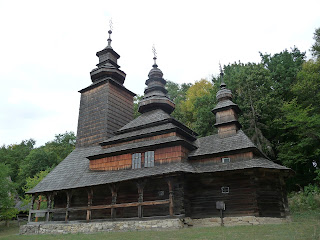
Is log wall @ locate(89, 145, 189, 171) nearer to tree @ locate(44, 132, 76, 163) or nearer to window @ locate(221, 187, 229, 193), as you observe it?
window @ locate(221, 187, 229, 193)

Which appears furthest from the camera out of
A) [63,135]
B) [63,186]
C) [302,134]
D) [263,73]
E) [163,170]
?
[63,135]

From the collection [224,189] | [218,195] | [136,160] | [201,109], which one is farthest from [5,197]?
[224,189]

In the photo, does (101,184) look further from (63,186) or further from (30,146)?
(30,146)

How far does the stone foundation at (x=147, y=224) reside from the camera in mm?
14688

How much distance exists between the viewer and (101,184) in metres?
17.6

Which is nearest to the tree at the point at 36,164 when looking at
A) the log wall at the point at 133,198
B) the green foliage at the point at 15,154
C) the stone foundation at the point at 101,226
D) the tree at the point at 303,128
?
the green foliage at the point at 15,154

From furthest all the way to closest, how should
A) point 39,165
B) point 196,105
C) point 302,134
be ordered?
point 39,165, point 196,105, point 302,134

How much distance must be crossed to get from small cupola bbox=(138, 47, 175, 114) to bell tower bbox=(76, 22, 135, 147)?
114 inches

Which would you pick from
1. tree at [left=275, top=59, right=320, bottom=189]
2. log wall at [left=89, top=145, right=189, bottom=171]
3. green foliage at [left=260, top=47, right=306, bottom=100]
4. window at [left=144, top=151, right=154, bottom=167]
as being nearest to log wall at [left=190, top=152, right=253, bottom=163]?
log wall at [left=89, top=145, right=189, bottom=171]

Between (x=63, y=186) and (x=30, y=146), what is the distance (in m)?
44.9

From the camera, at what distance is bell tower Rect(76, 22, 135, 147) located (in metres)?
24.7

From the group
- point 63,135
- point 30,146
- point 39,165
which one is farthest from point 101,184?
point 30,146

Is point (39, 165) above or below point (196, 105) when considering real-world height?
below

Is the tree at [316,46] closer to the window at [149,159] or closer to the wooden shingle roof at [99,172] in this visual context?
the wooden shingle roof at [99,172]
